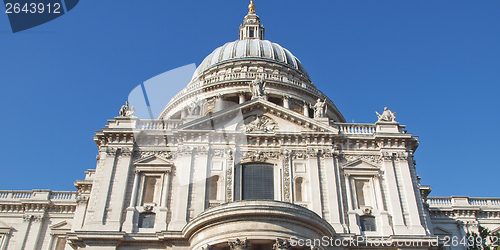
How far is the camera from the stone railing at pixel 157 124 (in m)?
32.1

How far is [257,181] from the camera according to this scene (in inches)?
1174

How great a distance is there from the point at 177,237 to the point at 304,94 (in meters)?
26.5

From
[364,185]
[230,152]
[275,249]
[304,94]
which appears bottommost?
[275,249]

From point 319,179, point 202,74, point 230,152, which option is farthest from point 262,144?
point 202,74

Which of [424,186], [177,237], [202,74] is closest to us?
[177,237]

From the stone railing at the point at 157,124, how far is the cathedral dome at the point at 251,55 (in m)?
21.8

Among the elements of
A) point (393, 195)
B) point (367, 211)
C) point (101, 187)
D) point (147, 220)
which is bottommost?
point (147, 220)

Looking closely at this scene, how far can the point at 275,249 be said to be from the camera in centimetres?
2309

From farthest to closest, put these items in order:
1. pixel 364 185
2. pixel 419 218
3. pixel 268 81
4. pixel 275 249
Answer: pixel 268 81, pixel 364 185, pixel 419 218, pixel 275 249

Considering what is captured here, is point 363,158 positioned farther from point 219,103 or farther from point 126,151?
point 219,103

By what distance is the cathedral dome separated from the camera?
5367 cm

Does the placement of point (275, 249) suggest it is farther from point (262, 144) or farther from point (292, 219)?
point (262, 144)

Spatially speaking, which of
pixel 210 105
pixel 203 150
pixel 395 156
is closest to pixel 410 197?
pixel 395 156

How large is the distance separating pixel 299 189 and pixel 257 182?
2758mm
